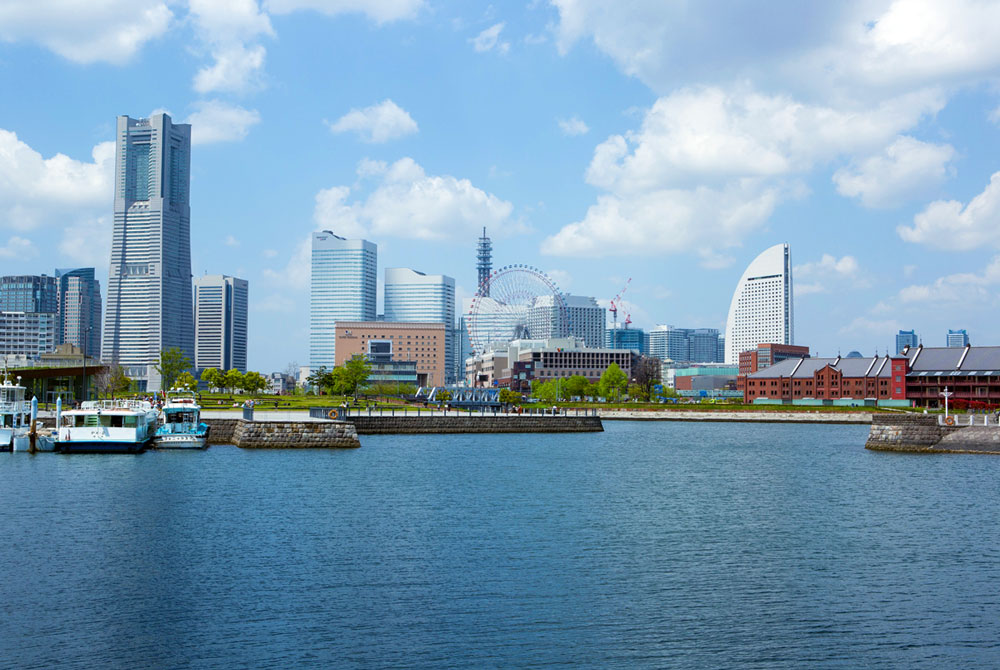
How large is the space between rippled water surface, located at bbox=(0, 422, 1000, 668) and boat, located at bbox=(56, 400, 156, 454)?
36.7ft

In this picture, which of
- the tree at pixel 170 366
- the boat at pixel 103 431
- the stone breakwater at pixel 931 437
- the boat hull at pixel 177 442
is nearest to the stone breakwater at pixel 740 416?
the stone breakwater at pixel 931 437

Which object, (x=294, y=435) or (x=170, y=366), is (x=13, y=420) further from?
(x=170, y=366)

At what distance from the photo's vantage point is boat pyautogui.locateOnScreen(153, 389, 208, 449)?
88688 mm

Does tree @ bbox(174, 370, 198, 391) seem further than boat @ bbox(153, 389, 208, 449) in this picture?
Yes

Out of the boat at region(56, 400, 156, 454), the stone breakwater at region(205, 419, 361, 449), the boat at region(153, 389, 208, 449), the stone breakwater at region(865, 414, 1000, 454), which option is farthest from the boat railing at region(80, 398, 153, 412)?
the stone breakwater at region(865, 414, 1000, 454)

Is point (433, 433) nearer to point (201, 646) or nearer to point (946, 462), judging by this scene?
point (946, 462)

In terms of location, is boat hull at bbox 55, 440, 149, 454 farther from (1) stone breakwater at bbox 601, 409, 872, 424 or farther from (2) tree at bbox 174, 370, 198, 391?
(1) stone breakwater at bbox 601, 409, 872, 424

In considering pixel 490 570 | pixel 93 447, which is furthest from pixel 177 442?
pixel 490 570

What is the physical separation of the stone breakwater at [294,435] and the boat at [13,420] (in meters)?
19.1

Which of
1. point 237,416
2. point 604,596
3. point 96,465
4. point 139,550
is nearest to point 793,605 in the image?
point 604,596

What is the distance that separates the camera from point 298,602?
30.9 m

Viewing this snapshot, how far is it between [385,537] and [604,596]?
13.6 meters

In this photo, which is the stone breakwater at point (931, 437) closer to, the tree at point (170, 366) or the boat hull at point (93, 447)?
the boat hull at point (93, 447)

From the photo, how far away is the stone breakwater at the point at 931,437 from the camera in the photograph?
9044 cm
